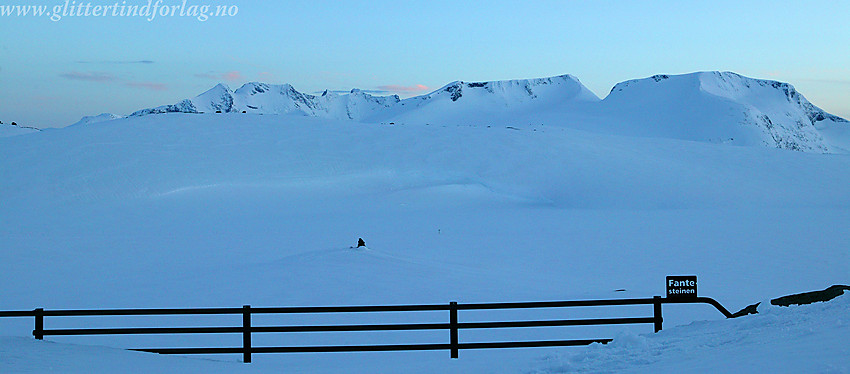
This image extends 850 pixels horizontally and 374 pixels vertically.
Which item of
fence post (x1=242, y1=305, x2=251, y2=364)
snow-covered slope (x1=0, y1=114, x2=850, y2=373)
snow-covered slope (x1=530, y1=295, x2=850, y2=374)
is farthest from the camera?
snow-covered slope (x1=0, y1=114, x2=850, y2=373)

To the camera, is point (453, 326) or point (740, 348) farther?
point (453, 326)

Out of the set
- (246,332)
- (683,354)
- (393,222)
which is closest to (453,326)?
(246,332)

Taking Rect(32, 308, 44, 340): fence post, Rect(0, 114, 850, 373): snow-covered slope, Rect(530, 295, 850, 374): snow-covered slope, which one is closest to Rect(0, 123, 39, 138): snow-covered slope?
Rect(0, 114, 850, 373): snow-covered slope

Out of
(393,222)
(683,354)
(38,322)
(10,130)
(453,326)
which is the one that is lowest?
(683,354)

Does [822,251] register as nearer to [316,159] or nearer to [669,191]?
[669,191]

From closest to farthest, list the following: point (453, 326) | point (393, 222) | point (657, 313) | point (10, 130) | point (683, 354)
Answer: point (683, 354) < point (453, 326) < point (657, 313) < point (393, 222) < point (10, 130)

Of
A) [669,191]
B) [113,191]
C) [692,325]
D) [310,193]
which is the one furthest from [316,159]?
[692,325]

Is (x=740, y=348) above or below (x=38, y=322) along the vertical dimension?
below

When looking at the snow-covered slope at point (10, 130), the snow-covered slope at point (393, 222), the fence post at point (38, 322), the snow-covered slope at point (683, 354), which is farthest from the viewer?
the snow-covered slope at point (10, 130)

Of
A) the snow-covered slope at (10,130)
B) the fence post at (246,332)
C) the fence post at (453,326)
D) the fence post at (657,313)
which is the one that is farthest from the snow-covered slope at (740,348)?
the snow-covered slope at (10,130)

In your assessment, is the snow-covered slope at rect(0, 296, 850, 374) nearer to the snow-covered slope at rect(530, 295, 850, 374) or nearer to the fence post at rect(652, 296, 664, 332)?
the snow-covered slope at rect(530, 295, 850, 374)

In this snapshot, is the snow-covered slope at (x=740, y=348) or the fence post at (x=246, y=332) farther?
the fence post at (x=246, y=332)

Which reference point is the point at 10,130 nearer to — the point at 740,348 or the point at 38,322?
the point at 38,322

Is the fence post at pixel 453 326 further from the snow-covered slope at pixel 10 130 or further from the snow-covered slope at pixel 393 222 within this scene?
the snow-covered slope at pixel 10 130
